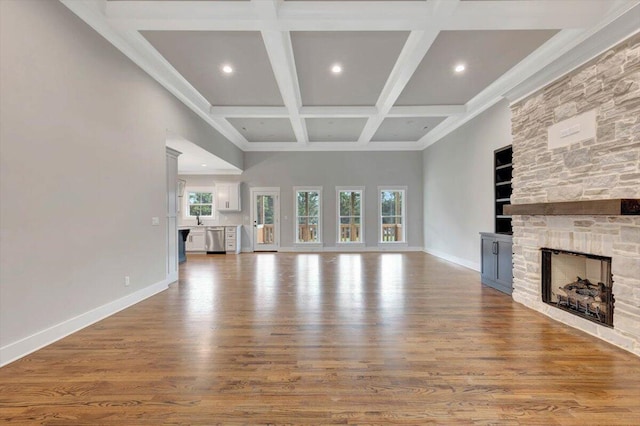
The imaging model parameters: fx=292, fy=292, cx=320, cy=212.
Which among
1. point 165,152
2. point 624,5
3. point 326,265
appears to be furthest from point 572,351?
point 165,152

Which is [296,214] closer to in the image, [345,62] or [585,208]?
[345,62]

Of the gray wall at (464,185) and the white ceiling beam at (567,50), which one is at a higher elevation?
the white ceiling beam at (567,50)

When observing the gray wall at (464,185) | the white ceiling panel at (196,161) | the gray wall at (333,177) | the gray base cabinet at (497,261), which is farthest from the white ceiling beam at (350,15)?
the gray wall at (333,177)

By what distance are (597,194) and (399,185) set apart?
22.1 ft

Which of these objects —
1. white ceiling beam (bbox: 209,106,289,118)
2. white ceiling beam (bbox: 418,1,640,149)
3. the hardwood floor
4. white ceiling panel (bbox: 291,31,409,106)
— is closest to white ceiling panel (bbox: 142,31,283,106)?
white ceiling beam (bbox: 209,106,289,118)

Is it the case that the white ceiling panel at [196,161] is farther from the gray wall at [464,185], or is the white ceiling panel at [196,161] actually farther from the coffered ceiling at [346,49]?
the gray wall at [464,185]

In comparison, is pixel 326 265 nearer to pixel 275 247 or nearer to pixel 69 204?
pixel 275 247

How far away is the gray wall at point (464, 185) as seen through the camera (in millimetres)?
5473

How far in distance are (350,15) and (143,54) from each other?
111 inches

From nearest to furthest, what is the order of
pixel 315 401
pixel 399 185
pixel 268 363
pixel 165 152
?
pixel 315 401
pixel 268 363
pixel 165 152
pixel 399 185

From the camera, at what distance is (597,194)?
2941mm

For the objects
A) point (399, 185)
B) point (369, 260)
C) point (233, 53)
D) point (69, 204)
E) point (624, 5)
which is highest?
point (233, 53)

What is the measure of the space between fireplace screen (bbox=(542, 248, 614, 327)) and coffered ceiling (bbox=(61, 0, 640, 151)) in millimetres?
2212

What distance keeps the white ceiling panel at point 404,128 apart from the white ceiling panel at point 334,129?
0.63 m
